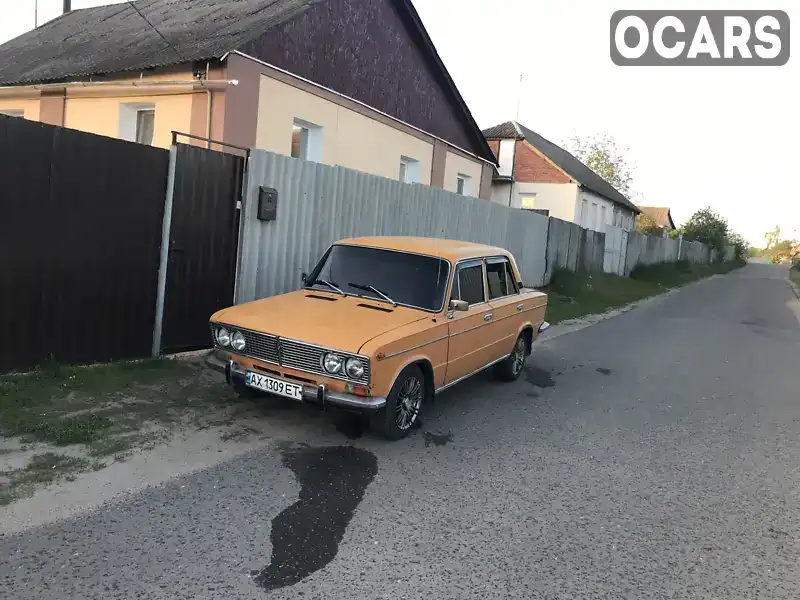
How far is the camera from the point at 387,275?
623 centimetres

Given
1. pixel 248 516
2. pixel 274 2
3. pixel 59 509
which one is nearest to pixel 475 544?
pixel 248 516

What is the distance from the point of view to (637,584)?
3322mm

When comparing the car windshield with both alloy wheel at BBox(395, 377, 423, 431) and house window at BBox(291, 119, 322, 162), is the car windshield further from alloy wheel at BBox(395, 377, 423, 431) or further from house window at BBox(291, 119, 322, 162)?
house window at BBox(291, 119, 322, 162)

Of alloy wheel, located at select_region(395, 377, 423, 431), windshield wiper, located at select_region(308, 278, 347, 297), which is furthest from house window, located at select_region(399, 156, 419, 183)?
alloy wheel, located at select_region(395, 377, 423, 431)

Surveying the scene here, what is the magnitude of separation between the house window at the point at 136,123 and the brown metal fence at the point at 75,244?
19.7 feet

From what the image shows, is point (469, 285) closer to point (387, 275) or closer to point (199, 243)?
point (387, 275)

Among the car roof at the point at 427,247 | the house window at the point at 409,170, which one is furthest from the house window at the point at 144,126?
the car roof at the point at 427,247

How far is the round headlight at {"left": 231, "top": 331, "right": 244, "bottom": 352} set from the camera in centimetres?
538

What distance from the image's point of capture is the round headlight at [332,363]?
4859 mm

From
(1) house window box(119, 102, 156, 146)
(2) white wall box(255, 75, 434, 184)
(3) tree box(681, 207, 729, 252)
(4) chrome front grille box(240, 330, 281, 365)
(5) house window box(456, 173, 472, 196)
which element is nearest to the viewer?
(4) chrome front grille box(240, 330, 281, 365)

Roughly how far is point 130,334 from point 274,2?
28.6 ft

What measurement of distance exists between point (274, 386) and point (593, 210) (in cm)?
3302

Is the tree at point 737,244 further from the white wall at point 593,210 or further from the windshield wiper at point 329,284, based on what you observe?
the windshield wiper at point 329,284

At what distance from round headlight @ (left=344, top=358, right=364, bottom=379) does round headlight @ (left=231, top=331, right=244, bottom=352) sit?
1.08m
